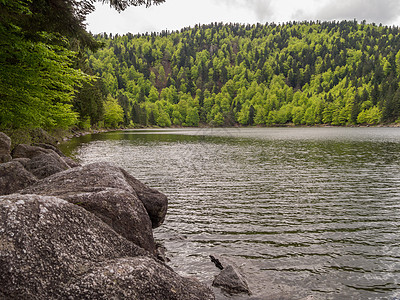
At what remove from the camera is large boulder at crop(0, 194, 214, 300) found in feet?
12.1

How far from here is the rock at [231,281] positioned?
6930 millimetres

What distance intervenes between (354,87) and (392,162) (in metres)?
201

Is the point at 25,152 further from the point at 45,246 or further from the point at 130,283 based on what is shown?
the point at 130,283

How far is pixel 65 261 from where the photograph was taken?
4098mm

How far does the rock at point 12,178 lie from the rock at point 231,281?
7128mm

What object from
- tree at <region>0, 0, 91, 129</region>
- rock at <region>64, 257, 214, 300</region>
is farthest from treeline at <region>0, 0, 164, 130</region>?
rock at <region>64, 257, 214, 300</region>

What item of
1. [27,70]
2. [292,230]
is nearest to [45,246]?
[292,230]

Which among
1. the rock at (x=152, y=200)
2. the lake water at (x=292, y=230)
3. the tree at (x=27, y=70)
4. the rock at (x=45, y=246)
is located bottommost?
the lake water at (x=292, y=230)

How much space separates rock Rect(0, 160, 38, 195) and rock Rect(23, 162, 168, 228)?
1343 mm

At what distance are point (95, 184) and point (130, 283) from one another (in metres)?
4.04

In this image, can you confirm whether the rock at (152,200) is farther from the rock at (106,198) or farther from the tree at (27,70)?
the tree at (27,70)

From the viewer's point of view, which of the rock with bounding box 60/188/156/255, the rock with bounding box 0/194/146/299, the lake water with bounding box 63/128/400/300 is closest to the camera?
the rock with bounding box 0/194/146/299

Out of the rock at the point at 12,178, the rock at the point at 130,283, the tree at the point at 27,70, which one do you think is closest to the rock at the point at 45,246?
the rock at the point at 130,283

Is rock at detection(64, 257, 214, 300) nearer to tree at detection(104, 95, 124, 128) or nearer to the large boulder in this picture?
the large boulder
